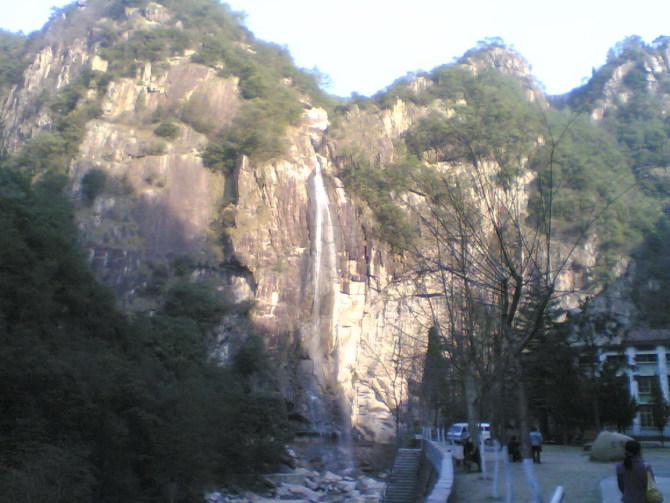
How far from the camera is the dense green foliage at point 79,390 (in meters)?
16.4

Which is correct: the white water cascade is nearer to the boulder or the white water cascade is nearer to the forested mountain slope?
the forested mountain slope

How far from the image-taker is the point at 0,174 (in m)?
21.2

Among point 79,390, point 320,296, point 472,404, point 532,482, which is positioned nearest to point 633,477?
point 532,482

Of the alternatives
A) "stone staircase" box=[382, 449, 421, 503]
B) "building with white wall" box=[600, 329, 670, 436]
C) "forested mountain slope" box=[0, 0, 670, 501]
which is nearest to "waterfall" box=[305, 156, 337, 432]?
"forested mountain slope" box=[0, 0, 670, 501]

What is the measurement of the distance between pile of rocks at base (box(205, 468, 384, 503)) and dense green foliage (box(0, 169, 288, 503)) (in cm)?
195

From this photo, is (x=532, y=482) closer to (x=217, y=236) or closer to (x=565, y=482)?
(x=565, y=482)

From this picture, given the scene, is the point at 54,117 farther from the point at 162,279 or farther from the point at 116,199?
the point at 162,279

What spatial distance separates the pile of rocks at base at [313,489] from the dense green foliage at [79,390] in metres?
1.95

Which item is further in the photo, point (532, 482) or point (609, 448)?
point (609, 448)

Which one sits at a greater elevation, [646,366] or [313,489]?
[646,366]

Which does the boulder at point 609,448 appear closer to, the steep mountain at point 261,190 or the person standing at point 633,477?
the person standing at point 633,477

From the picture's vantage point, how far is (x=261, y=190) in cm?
4547

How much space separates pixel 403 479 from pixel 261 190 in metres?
26.2

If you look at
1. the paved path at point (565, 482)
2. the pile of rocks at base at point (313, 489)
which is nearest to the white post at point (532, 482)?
the paved path at point (565, 482)
